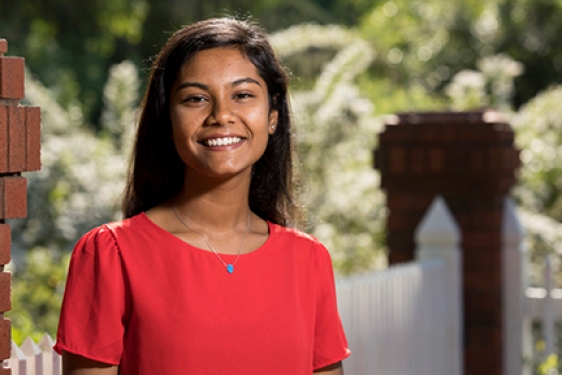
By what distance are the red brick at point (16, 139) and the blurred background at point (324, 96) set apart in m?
0.56

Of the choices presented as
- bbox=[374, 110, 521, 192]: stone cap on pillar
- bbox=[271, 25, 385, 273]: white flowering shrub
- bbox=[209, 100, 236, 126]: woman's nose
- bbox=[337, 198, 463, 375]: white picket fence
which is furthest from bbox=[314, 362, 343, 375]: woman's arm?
bbox=[271, 25, 385, 273]: white flowering shrub

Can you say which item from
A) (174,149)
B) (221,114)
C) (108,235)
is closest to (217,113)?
(221,114)

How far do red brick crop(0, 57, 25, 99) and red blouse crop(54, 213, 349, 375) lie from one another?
320mm

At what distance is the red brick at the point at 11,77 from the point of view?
5.93 feet

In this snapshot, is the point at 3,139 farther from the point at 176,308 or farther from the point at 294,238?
the point at 294,238

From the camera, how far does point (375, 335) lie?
399 cm

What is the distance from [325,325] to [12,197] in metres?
0.73

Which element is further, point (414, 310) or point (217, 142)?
point (414, 310)

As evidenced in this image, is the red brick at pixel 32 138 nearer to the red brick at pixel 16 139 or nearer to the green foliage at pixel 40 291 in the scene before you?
the red brick at pixel 16 139

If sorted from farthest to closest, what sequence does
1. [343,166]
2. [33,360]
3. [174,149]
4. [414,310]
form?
[343,166] → [414,310] → [33,360] → [174,149]

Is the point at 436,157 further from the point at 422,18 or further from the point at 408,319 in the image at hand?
the point at 422,18

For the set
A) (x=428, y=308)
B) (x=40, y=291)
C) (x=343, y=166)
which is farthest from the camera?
(x=343, y=166)

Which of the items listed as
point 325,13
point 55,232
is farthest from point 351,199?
point 325,13

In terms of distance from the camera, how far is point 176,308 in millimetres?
1960
